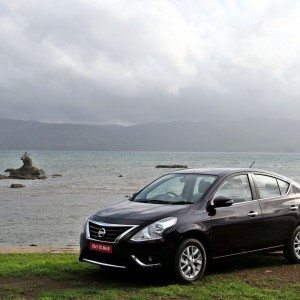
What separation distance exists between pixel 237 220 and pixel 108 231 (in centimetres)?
226

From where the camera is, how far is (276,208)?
10.1 m

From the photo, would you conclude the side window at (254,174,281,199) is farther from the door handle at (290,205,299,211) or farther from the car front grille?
the car front grille

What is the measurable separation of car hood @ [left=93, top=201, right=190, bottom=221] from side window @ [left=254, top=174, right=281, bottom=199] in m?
1.87

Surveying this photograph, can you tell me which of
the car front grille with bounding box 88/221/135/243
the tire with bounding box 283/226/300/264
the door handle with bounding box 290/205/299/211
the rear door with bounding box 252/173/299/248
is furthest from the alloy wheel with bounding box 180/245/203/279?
the door handle with bounding box 290/205/299/211

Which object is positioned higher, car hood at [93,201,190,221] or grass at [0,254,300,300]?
car hood at [93,201,190,221]

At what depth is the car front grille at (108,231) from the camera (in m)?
8.37

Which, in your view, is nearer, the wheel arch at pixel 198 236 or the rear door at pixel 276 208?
the wheel arch at pixel 198 236

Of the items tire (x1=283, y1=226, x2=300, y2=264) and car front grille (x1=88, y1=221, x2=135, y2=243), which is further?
tire (x1=283, y1=226, x2=300, y2=264)

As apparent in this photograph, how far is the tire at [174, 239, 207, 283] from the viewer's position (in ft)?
27.8

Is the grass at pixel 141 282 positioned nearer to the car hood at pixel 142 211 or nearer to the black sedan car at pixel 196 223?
the black sedan car at pixel 196 223

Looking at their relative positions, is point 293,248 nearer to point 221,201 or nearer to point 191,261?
point 221,201

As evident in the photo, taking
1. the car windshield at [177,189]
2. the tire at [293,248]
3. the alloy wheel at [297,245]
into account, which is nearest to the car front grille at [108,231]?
the car windshield at [177,189]

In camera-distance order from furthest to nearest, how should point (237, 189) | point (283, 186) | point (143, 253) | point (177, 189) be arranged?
point (283, 186) < point (237, 189) < point (177, 189) < point (143, 253)

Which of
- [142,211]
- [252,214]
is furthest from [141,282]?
[252,214]
